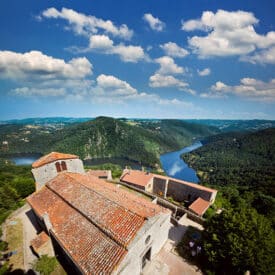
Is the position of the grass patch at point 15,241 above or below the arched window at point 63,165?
below

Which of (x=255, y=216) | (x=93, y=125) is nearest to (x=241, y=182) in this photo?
(x=255, y=216)

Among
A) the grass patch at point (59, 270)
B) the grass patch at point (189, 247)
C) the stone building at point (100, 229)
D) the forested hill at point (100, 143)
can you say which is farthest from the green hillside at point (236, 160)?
the grass patch at point (59, 270)

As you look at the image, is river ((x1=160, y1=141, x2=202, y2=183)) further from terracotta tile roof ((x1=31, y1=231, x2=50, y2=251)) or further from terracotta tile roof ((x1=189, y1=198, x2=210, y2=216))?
terracotta tile roof ((x1=31, y1=231, x2=50, y2=251))

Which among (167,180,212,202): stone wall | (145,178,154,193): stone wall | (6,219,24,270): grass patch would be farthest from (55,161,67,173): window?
(167,180,212,202): stone wall

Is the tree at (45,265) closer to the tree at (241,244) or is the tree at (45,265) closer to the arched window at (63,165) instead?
the arched window at (63,165)

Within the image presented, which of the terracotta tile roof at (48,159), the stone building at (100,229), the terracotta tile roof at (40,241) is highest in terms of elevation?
the terracotta tile roof at (48,159)

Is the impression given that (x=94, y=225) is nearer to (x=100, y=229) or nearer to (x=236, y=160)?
(x=100, y=229)

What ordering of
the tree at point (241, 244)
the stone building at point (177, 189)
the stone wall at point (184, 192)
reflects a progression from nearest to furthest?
the tree at point (241, 244) < the stone building at point (177, 189) < the stone wall at point (184, 192)
